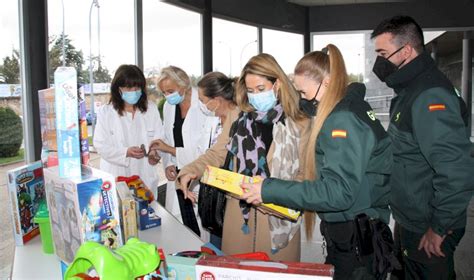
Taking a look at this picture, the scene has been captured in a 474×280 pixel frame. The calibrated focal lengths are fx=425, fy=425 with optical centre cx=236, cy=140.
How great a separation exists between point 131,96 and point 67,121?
1802 mm

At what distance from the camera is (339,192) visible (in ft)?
4.15

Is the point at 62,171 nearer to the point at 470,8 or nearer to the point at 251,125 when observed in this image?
the point at 251,125

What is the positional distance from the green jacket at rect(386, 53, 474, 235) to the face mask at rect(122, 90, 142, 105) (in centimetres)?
168

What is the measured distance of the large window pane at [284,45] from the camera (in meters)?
7.08

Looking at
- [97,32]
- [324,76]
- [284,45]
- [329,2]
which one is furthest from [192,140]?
[329,2]

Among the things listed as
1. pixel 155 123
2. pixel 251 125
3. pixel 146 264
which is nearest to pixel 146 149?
pixel 155 123

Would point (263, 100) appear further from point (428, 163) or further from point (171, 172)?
point (171, 172)

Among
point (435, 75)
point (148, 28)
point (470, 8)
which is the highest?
point (470, 8)

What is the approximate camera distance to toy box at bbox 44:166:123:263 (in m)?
1.07

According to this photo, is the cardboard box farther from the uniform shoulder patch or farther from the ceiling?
the ceiling

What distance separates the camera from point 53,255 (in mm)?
1555

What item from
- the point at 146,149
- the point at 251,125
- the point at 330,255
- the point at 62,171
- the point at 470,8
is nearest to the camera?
the point at 62,171

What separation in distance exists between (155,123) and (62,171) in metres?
2.02

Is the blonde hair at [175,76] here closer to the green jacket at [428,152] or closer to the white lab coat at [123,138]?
the white lab coat at [123,138]
